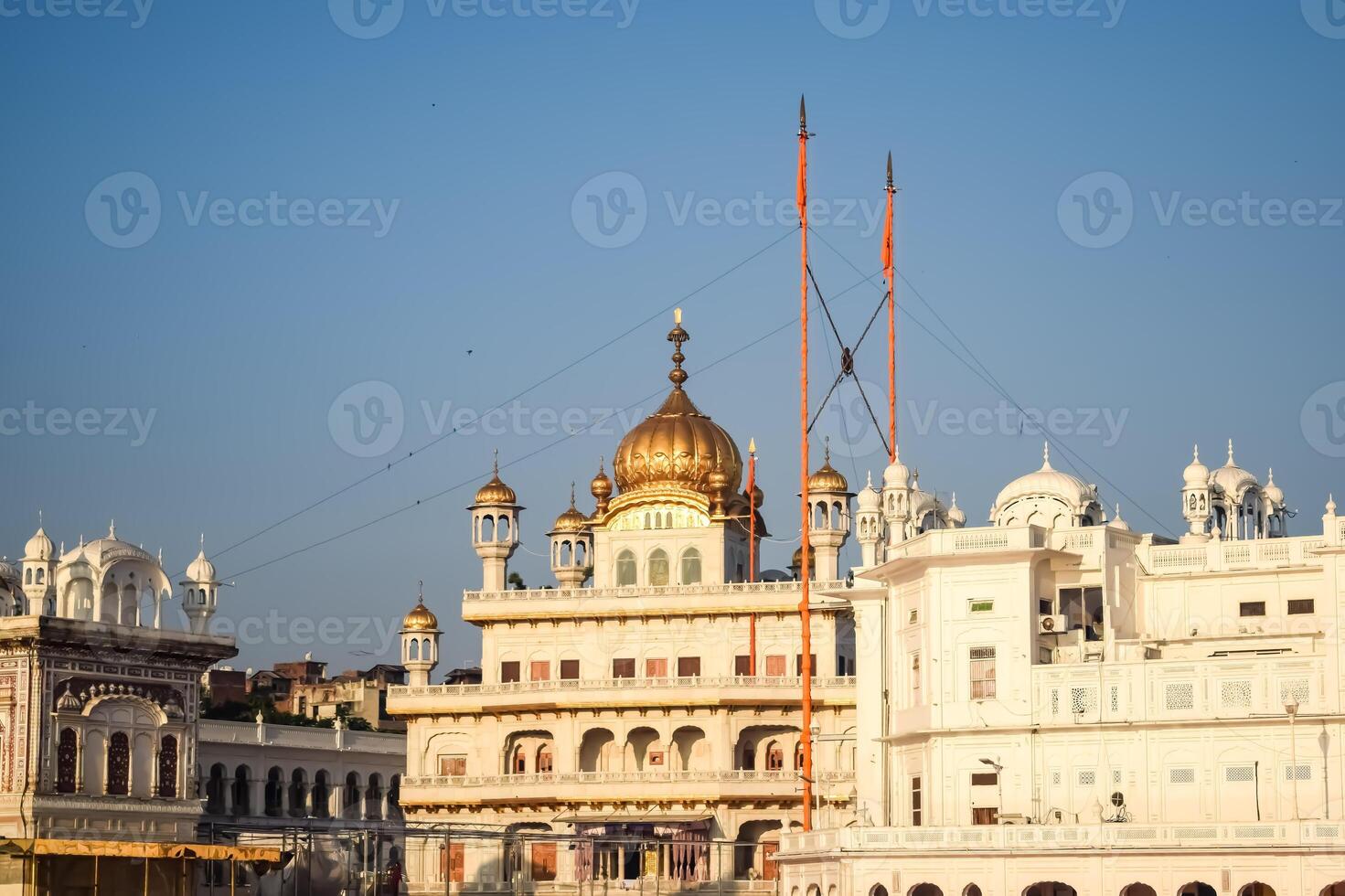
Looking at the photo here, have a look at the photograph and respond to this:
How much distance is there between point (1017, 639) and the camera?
65.1m

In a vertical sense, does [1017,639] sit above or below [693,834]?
above

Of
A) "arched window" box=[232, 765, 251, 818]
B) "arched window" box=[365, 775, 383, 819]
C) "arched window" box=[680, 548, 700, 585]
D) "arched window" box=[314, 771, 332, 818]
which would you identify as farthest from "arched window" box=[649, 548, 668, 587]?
"arched window" box=[365, 775, 383, 819]

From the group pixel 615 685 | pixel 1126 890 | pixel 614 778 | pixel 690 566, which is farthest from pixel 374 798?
pixel 1126 890

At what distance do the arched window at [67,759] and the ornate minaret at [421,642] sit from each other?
2053cm

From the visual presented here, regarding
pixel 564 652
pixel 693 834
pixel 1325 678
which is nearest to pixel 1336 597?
pixel 1325 678

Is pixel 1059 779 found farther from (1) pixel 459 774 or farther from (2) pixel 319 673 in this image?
(2) pixel 319 673

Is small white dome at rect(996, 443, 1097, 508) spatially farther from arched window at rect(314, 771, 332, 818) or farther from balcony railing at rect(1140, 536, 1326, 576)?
arched window at rect(314, 771, 332, 818)

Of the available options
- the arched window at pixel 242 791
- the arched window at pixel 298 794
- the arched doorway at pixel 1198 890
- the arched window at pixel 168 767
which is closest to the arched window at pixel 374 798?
the arched window at pixel 298 794

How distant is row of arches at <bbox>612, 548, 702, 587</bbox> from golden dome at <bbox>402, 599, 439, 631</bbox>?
24.7 ft

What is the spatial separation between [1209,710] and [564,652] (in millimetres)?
29231

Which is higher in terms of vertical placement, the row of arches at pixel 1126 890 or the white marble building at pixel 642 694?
the white marble building at pixel 642 694

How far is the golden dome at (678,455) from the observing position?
287ft

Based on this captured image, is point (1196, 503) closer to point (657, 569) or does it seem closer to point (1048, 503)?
point (1048, 503)

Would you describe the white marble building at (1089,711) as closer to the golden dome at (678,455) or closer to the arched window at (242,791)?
the golden dome at (678,455)
